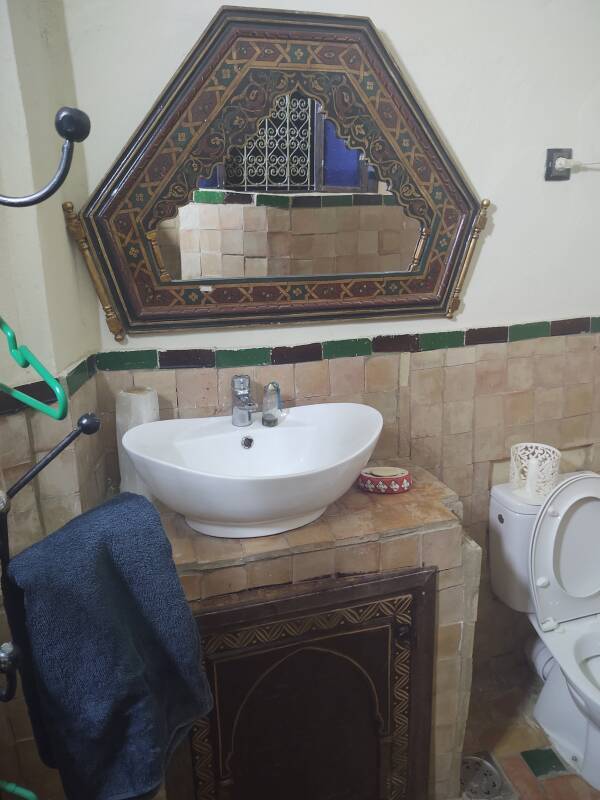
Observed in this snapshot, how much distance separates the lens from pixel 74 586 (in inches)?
32.3

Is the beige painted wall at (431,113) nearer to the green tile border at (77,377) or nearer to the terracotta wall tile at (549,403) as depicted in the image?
the green tile border at (77,377)

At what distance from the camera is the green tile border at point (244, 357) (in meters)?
1.63

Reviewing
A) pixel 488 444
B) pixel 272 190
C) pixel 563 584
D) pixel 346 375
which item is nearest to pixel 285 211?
pixel 272 190

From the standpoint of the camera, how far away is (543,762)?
6.18ft

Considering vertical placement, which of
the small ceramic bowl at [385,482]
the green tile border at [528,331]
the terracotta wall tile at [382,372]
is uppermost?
the green tile border at [528,331]

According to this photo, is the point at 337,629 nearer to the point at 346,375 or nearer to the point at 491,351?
the point at 346,375

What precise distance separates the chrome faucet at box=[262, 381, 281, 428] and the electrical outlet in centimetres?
102

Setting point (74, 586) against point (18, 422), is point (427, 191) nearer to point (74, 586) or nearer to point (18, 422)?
point (18, 422)

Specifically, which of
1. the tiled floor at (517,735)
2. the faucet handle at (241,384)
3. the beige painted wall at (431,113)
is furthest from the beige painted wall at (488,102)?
the tiled floor at (517,735)

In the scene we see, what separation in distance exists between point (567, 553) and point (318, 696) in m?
0.85

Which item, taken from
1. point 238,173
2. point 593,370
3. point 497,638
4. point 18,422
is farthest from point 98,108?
point 497,638

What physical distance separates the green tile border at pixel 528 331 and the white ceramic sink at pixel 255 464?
603 mm

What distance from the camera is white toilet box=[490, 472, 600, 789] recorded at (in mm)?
1764

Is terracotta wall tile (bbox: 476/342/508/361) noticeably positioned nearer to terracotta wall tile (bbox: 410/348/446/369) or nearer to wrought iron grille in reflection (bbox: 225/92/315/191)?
terracotta wall tile (bbox: 410/348/446/369)
